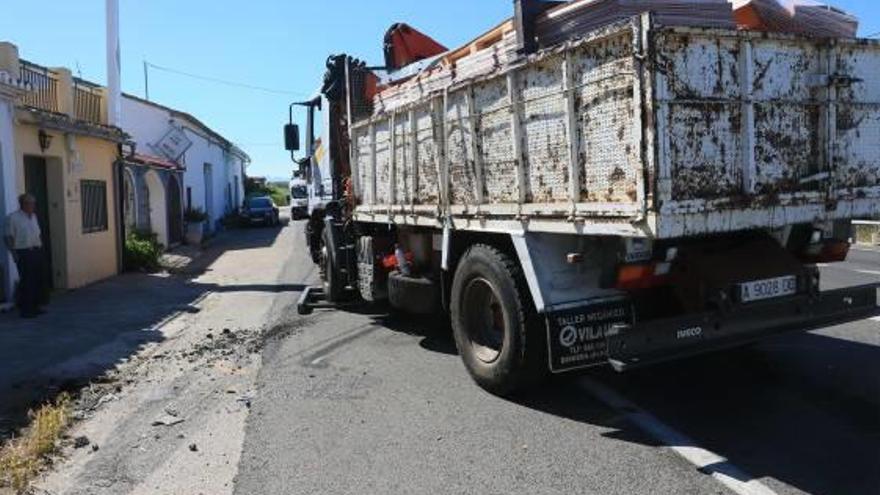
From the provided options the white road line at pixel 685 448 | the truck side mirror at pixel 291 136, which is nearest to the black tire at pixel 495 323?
the white road line at pixel 685 448

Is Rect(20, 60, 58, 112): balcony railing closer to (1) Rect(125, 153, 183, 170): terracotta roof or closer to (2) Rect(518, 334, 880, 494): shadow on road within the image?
(1) Rect(125, 153, 183, 170): terracotta roof

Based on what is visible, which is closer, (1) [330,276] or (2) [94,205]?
(1) [330,276]

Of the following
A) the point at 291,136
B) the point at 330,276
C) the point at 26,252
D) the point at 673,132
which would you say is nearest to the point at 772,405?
the point at 673,132

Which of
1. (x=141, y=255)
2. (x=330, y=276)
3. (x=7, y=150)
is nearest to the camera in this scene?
(x=330, y=276)

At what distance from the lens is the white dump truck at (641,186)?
16.4ft

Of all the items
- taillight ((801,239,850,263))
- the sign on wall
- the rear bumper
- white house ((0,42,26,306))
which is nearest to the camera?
the rear bumper

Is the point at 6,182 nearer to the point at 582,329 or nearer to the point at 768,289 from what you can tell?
the point at 582,329

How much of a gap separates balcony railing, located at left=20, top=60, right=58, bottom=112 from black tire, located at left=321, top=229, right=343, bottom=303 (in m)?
5.49

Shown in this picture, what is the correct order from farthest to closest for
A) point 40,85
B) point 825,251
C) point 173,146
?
point 173,146 < point 40,85 < point 825,251

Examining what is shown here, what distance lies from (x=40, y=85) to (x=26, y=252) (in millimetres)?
3770

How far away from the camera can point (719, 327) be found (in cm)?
555

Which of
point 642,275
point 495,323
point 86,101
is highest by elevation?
point 86,101

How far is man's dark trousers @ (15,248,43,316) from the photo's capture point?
11625 millimetres

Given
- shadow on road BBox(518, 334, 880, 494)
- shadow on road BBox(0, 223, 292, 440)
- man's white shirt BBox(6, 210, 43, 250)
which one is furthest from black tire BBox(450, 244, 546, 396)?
man's white shirt BBox(6, 210, 43, 250)
